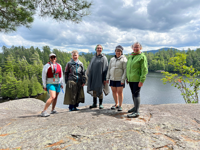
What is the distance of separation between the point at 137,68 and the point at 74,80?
2.18 m

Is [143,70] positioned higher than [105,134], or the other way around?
[143,70]

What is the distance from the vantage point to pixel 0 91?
35.4 m

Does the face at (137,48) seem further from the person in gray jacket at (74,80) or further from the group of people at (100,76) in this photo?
the person in gray jacket at (74,80)

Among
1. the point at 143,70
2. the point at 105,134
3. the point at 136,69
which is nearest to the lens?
the point at 105,134

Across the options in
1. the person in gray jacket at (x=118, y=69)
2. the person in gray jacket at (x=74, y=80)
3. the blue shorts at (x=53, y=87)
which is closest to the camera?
the person in gray jacket at (x=118, y=69)

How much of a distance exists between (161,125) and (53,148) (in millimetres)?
2436

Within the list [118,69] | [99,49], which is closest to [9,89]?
[99,49]

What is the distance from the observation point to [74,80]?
187 inches

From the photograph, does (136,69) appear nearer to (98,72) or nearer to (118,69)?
(118,69)

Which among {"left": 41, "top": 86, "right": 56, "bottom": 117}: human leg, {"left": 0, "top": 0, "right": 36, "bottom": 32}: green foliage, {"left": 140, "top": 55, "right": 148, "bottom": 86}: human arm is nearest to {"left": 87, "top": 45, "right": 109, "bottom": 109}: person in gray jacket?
{"left": 41, "top": 86, "right": 56, "bottom": 117}: human leg

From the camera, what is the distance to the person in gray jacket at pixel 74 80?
4.68 metres

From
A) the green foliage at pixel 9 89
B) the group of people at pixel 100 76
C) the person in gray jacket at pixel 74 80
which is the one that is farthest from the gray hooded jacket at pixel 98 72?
the green foliage at pixel 9 89

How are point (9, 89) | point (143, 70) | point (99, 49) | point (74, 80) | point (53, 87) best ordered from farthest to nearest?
point (9, 89), point (74, 80), point (99, 49), point (53, 87), point (143, 70)

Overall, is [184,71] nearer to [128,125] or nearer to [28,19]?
[128,125]
